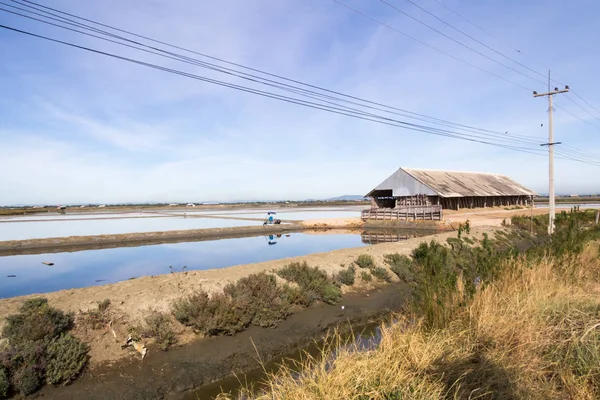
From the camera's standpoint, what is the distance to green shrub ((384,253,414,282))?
15398mm

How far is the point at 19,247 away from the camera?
1107 inches

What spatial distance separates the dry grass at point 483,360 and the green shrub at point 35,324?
5.39m

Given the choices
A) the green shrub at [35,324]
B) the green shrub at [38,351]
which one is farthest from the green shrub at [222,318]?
the green shrub at [35,324]

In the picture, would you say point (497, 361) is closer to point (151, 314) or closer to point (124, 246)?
point (151, 314)

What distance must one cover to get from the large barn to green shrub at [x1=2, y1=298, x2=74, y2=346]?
38609 millimetres

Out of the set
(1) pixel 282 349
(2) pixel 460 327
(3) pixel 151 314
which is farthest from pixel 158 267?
(2) pixel 460 327

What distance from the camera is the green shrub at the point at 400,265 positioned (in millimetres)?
15398

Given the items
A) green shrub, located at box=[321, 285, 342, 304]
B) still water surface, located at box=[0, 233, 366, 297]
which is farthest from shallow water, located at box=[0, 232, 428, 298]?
green shrub, located at box=[321, 285, 342, 304]

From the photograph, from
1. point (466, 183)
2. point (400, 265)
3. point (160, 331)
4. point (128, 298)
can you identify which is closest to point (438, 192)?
point (466, 183)

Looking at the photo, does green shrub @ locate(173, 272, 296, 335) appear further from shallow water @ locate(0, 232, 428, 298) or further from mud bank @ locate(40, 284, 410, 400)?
shallow water @ locate(0, 232, 428, 298)

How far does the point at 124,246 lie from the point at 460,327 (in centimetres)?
2975

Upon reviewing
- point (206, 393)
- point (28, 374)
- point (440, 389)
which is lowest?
point (206, 393)

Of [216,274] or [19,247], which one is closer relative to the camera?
[216,274]

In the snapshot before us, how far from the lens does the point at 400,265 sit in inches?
637
